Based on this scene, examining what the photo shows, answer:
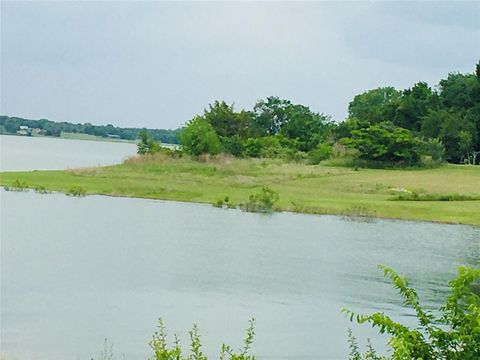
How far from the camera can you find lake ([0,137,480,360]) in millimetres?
17188

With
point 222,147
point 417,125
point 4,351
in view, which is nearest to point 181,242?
point 4,351

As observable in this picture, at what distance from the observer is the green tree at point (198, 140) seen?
2692 inches

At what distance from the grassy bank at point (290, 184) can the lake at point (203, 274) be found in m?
3.50

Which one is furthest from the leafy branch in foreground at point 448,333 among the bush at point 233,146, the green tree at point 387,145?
the bush at point 233,146

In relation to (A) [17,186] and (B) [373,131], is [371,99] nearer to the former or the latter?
(B) [373,131]

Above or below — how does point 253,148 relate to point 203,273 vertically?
above

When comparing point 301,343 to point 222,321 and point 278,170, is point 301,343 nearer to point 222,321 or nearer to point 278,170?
point 222,321

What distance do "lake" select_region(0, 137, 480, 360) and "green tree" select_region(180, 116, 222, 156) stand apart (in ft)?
86.7

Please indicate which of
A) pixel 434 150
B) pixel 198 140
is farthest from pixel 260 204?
pixel 434 150

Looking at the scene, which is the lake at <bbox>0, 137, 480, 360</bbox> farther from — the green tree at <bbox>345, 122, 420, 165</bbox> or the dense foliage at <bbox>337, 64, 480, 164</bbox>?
the dense foliage at <bbox>337, 64, 480, 164</bbox>

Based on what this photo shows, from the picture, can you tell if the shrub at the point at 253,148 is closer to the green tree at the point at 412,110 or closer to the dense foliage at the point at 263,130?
the dense foliage at the point at 263,130

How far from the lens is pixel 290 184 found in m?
54.6

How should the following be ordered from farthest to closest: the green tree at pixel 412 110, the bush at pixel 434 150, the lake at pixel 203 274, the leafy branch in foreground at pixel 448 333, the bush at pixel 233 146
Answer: the green tree at pixel 412 110, the bush at pixel 233 146, the bush at pixel 434 150, the lake at pixel 203 274, the leafy branch in foreground at pixel 448 333

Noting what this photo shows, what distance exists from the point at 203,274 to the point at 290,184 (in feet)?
100
